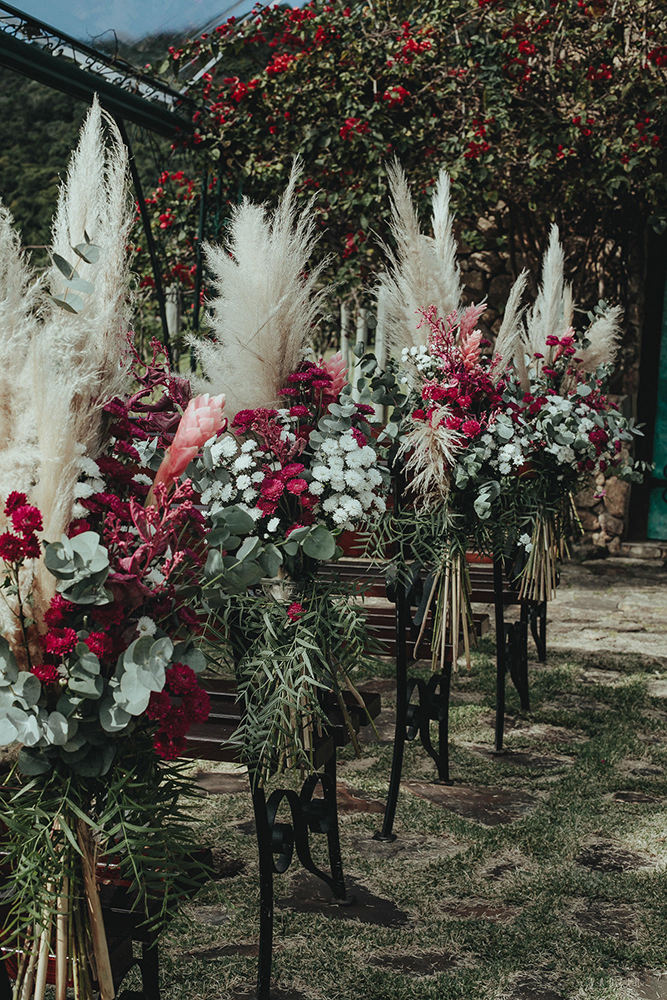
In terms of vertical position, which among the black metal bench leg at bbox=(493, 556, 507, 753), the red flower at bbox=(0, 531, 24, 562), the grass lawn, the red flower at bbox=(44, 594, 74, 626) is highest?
the red flower at bbox=(0, 531, 24, 562)

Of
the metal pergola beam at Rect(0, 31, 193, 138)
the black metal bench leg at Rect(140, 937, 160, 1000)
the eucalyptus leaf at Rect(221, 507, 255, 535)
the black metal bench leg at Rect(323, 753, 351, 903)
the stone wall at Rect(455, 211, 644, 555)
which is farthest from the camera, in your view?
the stone wall at Rect(455, 211, 644, 555)

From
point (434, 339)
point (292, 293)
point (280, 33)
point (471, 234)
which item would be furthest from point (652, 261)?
point (292, 293)

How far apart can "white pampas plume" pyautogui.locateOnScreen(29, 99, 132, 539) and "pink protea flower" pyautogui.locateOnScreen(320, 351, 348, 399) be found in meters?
0.70

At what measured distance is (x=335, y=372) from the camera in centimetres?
179

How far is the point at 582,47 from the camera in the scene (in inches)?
218

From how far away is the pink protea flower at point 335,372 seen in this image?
5.85ft

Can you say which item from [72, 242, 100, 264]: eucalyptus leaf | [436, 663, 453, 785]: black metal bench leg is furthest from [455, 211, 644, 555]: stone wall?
[72, 242, 100, 264]: eucalyptus leaf

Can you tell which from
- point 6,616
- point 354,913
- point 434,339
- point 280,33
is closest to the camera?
point 6,616

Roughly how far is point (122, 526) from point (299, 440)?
656 mm

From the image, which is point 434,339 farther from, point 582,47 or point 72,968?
point 582,47

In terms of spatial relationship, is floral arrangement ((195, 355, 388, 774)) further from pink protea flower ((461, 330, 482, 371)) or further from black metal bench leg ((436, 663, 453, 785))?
black metal bench leg ((436, 663, 453, 785))

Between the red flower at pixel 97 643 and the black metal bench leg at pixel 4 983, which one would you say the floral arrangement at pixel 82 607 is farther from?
the black metal bench leg at pixel 4 983

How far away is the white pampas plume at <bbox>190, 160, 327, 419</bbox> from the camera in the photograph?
1.63 meters

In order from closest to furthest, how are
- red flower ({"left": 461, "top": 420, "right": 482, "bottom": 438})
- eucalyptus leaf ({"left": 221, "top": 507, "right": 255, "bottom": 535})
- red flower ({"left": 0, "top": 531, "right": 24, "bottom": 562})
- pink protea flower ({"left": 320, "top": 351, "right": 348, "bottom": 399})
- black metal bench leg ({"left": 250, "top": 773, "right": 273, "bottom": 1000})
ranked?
red flower ({"left": 0, "top": 531, "right": 24, "bottom": 562})
eucalyptus leaf ({"left": 221, "top": 507, "right": 255, "bottom": 535})
black metal bench leg ({"left": 250, "top": 773, "right": 273, "bottom": 1000})
pink protea flower ({"left": 320, "top": 351, "right": 348, "bottom": 399})
red flower ({"left": 461, "top": 420, "right": 482, "bottom": 438})
